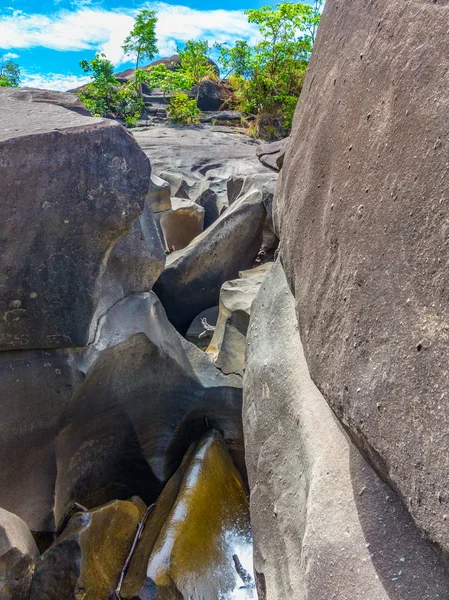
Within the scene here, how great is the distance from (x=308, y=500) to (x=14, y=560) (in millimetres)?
939

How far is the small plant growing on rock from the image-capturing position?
11.7m

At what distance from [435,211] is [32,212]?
1.33 metres

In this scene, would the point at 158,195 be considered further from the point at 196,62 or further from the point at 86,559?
the point at 196,62

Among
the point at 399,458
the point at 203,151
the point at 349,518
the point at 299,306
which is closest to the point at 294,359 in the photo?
the point at 299,306

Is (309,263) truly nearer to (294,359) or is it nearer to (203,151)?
(294,359)

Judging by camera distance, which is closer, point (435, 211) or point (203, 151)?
point (435, 211)

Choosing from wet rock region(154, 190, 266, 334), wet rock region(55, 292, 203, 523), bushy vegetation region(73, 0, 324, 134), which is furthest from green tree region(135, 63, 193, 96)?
wet rock region(55, 292, 203, 523)

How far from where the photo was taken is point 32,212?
1909mm

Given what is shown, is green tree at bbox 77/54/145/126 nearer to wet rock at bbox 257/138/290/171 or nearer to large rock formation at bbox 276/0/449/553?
wet rock at bbox 257/138/290/171

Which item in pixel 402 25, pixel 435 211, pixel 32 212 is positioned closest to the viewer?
pixel 435 211

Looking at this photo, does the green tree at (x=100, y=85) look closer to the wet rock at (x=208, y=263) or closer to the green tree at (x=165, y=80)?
the green tree at (x=165, y=80)

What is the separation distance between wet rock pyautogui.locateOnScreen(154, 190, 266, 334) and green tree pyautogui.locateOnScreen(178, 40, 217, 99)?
11.4 metres

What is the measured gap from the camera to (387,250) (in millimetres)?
1059

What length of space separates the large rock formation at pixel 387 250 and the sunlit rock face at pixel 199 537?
2.90 ft
